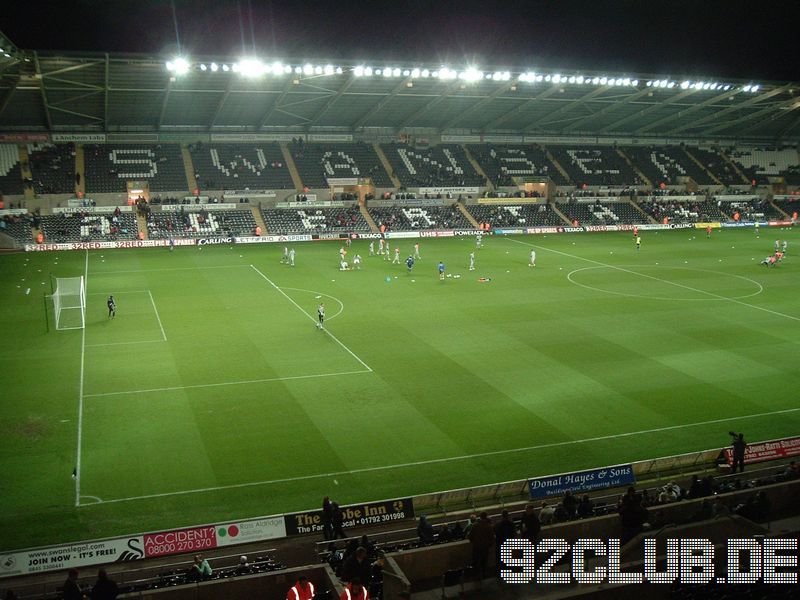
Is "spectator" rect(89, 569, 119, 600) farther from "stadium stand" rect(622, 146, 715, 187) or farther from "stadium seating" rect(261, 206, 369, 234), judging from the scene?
"stadium stand" rect(622, 146, 715, 187)

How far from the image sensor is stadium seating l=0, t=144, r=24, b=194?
65.2 meters

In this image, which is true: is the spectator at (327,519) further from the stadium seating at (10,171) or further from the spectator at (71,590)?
the stadium seating at (10,171)

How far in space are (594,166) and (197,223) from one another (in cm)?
5282

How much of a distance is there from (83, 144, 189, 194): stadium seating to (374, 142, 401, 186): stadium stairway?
2296 centimetres

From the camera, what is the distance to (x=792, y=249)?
6650cm

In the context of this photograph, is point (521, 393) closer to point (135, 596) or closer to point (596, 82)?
point (135, 596)

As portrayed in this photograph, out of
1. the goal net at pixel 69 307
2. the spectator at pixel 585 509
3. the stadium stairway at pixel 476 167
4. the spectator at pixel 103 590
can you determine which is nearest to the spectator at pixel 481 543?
the spectator at pixel 585 509

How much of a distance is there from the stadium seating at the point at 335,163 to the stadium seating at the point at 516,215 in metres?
11.1

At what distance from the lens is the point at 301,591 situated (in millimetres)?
12578

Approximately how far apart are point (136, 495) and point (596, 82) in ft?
207

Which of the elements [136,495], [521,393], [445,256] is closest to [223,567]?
[136,495]

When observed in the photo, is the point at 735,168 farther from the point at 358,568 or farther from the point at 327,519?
the point at 358,568

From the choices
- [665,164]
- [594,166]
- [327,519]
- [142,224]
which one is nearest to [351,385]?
[327,519]

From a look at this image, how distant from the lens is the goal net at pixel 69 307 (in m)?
35.6
